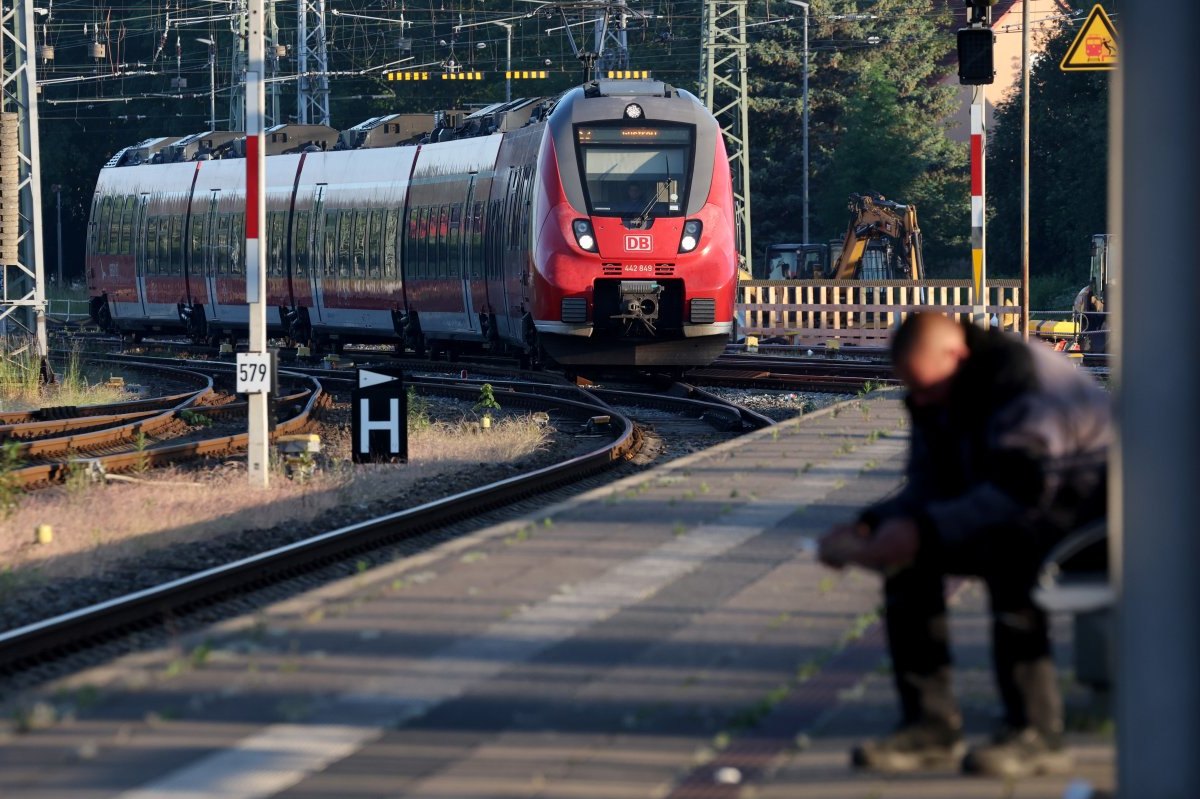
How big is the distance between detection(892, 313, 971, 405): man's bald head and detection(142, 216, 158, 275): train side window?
3621cm

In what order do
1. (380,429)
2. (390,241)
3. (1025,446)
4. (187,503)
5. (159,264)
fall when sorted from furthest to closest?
(159,264), (390,241), (380,429), (187,503), (1025,446)

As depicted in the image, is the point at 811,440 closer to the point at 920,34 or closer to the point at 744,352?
the point at 744,352

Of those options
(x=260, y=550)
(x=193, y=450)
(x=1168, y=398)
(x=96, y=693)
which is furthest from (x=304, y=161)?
(x=1168, y=398)

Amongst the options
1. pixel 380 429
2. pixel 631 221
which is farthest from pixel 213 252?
pixel 380 429

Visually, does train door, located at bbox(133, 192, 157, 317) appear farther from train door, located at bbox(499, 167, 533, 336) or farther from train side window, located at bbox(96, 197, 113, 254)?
train door, located at bbox(499, 167, 533, 336)

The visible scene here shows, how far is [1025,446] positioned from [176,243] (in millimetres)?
35278

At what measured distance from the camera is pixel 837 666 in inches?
260

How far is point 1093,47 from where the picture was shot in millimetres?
17078

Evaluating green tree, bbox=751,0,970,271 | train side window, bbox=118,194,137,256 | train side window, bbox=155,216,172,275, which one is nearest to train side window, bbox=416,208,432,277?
train side window, bbox=155,216,172,275

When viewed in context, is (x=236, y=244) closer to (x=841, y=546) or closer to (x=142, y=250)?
(x=142, y=250)

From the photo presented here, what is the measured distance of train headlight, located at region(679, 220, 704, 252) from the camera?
23031mm

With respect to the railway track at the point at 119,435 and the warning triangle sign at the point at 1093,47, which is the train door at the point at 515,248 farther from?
the warning triangle sign at the point at 1093,47

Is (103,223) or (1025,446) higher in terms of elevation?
(103,223)

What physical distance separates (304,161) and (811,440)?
21.1m
